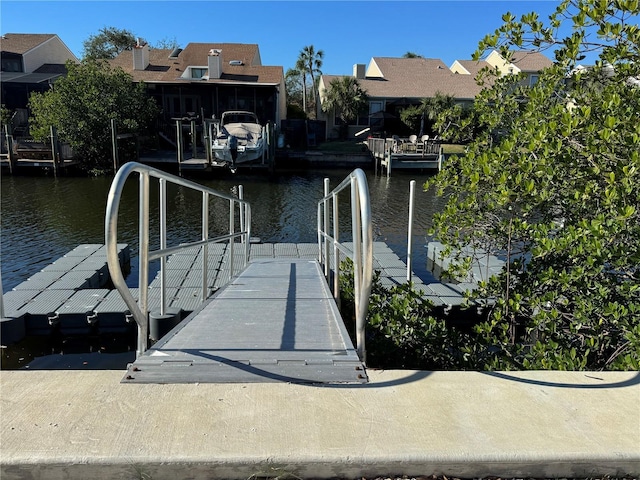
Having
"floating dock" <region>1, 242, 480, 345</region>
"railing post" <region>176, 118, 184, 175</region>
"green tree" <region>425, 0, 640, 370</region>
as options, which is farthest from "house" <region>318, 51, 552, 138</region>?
"green tree" <region>425, 0, 640, 370</region>

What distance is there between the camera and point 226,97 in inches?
1211

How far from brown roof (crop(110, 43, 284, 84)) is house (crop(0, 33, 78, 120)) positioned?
4998 millimetres

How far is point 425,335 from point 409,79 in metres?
35.5

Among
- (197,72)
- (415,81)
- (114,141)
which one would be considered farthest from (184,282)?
(415,81)

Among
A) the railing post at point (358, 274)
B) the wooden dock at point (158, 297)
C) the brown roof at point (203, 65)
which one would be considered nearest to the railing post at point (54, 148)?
the brown roof at point (203, 65)

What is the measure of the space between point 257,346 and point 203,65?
105ft

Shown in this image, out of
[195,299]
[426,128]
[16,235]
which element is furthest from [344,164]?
[195,299]

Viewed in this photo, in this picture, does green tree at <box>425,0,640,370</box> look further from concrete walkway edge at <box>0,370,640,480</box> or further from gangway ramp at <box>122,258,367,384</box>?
gangway ramp at <box>122,258,367,384</box>

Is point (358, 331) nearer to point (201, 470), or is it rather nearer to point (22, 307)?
point (201, 470)

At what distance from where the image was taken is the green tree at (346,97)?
33.2 meters

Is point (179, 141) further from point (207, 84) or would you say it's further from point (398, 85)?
point (398, 85)

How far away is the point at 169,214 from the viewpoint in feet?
50.1

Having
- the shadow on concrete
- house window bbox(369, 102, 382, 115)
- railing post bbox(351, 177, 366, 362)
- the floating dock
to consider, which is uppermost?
house window bbox(369, 102, 382, 115)

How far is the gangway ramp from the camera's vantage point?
7.77 feet
